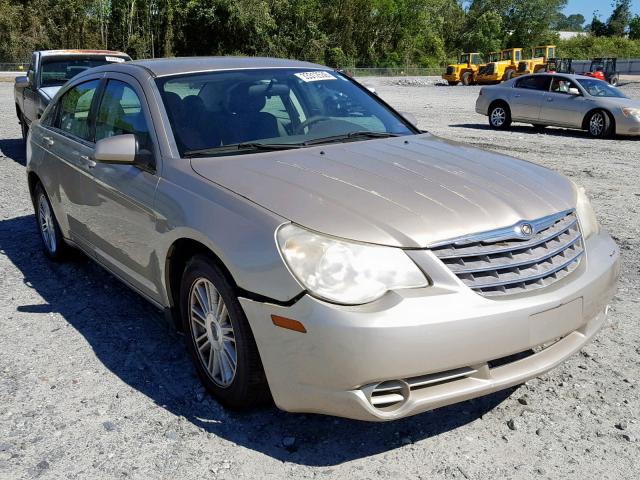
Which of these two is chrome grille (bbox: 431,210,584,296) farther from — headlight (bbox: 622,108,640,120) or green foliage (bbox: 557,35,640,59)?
green foliage (bbox: 557,35,640,59)

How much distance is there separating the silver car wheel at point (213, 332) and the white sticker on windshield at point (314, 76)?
1902mm

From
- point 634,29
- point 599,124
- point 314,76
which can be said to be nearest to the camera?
point 314,76

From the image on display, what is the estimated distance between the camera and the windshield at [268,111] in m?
3.90

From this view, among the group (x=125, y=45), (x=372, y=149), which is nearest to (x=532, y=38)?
(x=125, y=45)

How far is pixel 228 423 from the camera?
10.8 feet

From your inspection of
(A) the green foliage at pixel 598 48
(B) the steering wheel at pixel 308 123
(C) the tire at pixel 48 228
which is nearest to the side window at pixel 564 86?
(B) the steering wheel at pixel 308 123

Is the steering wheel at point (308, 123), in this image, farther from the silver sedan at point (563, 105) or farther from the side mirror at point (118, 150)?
the silver sedan at point (563, 105)

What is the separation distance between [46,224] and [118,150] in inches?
96.8

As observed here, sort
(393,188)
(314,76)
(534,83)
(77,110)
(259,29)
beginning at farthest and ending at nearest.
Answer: (259,29)
(534,83)
(77,110)
(314,76)
(393,188)

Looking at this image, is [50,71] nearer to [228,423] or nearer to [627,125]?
[228,423]

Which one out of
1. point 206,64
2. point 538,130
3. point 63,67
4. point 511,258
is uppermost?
point 63,67

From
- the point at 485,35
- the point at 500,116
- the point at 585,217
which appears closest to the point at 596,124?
the point at 500,116

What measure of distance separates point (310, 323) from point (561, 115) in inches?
573

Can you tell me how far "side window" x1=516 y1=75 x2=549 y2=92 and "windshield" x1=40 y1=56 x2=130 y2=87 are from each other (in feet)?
31.5
